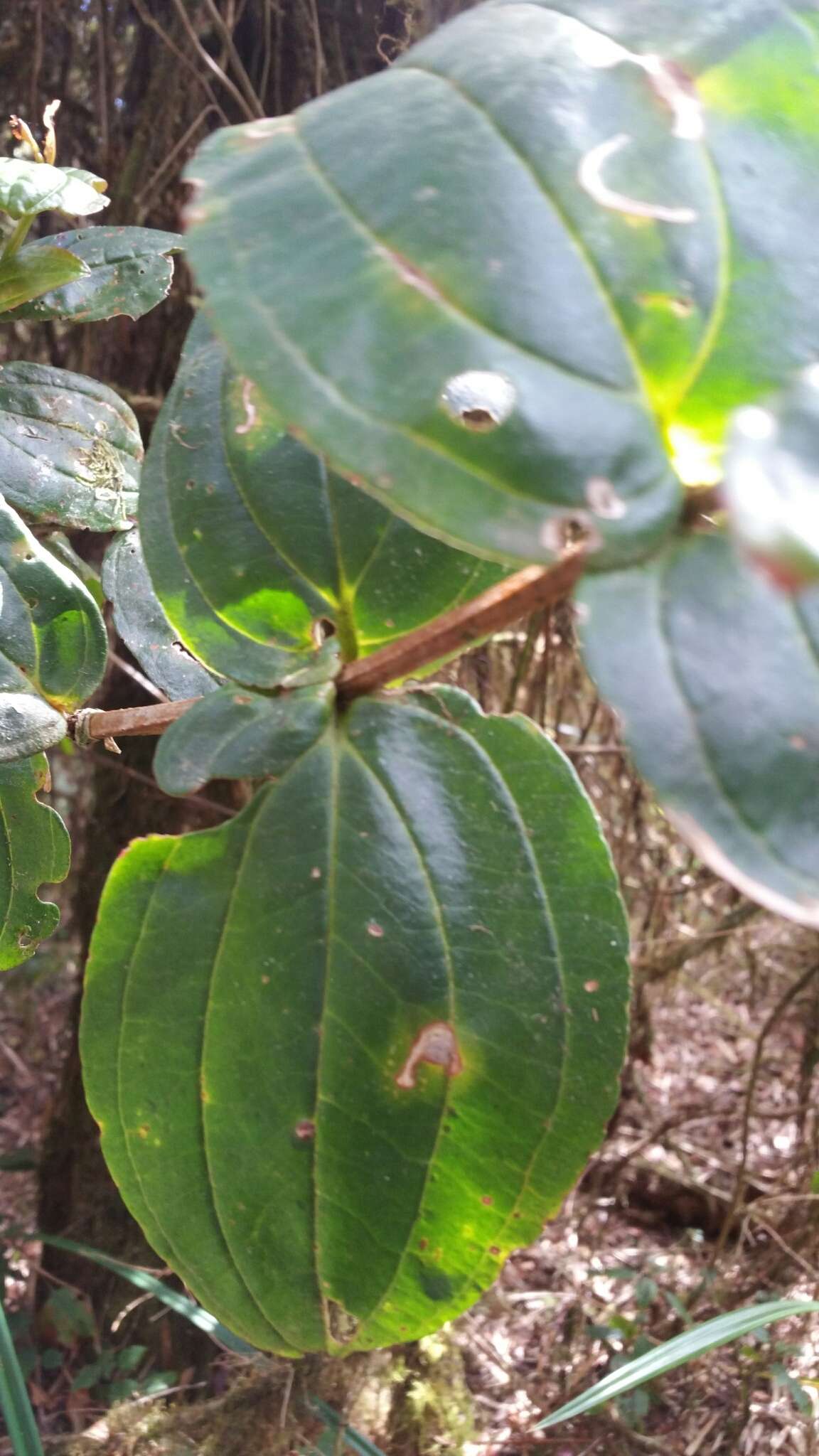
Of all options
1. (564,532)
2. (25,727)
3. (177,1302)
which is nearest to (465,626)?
(564,532)

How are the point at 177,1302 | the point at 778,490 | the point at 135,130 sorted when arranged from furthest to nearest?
1. the point at 135,130
2. the point at 177,1302
3. the point at 778,490

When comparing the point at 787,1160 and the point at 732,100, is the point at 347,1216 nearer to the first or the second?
the point at 732,100

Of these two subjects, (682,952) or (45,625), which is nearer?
(45,625)

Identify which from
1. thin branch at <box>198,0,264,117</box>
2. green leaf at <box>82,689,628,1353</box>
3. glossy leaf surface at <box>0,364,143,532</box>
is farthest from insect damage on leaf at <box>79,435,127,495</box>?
thin branch at <box>198,0,264,117</box>

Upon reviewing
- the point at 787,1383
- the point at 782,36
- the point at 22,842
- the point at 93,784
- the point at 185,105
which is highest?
the point at 782,36

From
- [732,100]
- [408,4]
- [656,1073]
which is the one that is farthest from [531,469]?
[656,1073]

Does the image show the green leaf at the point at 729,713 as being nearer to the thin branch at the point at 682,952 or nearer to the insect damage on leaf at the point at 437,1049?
the insect damage on leaf at the point at 437,1049

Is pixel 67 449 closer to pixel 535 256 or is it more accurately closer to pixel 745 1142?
pixel 535 256
